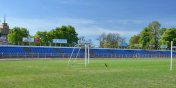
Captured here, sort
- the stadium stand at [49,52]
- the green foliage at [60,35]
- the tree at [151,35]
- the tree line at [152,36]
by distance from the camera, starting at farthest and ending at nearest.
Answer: the tree at [151,35] < the tree line at [152,36] < the green foliage at [60,35] < the stadium stand at [49,52]

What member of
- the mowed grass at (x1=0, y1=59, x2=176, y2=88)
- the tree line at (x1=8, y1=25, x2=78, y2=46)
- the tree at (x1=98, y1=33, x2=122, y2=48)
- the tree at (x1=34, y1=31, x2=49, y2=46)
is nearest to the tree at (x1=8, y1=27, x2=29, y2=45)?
the tree line at (x1=8, y1=25, x2=78, y2=46)

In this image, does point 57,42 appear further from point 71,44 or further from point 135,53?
point 135,53

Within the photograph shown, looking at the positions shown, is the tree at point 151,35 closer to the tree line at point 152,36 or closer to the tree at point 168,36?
the tree line at point 152,36

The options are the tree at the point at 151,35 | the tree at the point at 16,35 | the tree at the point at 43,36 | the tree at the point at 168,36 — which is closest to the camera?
the tree at the point at 16,35

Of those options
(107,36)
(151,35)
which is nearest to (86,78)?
(151,35)

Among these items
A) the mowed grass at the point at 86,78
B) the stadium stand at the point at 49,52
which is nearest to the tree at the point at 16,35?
the stadium stand at the point at 49,52

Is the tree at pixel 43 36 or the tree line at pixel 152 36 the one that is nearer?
the tree at pixel 43 36

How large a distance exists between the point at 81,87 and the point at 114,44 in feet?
466

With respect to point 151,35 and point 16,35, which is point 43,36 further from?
point 151,35

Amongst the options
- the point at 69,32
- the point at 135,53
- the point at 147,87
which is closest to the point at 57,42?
the point at 69,32

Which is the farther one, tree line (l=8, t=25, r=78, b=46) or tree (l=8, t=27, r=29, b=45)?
tree line (l=8, t=25, r=78, b=46)

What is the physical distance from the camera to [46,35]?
127 meters

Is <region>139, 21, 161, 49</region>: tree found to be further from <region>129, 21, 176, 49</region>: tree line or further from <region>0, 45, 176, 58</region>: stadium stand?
<region>0, 45, 176, 58</region>: stadium stand

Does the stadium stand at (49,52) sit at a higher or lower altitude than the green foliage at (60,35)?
lower
